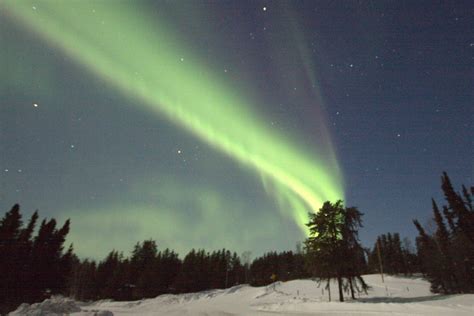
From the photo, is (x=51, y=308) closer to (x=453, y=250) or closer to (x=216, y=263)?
(x=453, y=250)

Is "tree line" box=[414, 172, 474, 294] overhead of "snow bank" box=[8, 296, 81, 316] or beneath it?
overhead

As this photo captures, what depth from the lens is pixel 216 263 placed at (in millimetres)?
76438

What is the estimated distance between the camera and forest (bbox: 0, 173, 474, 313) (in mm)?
27625

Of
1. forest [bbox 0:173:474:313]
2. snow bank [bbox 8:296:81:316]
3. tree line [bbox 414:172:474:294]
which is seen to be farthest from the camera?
tree line [bbox 414:172:474:294]

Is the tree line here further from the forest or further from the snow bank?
the snow bank

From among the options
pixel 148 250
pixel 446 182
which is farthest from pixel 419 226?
pixel 148 250

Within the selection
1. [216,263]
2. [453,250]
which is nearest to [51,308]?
[453,250]

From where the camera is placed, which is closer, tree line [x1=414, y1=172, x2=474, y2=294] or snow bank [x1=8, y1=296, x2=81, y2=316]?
snow bank [x1=8, y1=296, x2=81, y2=316]

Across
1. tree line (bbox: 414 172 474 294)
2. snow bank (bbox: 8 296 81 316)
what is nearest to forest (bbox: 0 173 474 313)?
tree line (bbox: 414 172 474 294)

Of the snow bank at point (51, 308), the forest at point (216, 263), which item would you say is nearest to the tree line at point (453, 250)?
the forest at point (216, 263)

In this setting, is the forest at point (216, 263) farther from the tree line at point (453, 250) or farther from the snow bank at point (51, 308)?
the snow bank at point (51, 308)

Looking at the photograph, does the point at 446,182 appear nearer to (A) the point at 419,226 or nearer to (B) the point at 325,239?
(A) the point at 419,226

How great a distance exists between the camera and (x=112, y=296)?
67.1 meters

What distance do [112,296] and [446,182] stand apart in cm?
7571
